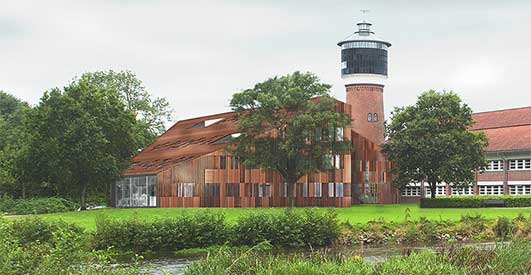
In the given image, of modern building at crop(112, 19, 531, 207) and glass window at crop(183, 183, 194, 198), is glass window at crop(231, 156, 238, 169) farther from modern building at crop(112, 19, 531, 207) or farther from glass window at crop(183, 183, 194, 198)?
glass window at crop(183, 183, 194, 198)

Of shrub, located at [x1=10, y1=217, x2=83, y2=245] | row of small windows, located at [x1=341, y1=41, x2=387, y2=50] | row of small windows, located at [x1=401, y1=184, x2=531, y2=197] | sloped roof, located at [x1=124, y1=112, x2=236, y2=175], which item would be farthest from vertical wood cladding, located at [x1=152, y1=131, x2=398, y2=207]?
shrub, located at [x1=10, y1=217, x2=83, y2=245]

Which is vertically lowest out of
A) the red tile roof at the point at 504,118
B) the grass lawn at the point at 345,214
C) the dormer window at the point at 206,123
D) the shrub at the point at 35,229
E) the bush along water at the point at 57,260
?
the grass lawn at the point at 345,214

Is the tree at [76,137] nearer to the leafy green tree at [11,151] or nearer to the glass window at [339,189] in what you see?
the leafy green tree at [11,151]

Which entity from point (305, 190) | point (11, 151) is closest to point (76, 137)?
point (11, 151)

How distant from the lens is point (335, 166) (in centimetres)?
5891

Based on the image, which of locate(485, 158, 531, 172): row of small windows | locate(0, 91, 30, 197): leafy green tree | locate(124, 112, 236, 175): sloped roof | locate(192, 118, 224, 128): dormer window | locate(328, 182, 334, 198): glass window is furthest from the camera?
locate(485, 158, 531, 172): row of small windows

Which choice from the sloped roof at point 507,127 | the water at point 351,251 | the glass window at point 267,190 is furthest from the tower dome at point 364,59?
the water at point 351,251

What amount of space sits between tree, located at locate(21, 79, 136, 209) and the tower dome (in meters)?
31.1

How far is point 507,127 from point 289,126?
3507 centimetres

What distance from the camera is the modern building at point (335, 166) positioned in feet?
184

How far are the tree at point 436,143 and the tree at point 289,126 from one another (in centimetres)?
1090

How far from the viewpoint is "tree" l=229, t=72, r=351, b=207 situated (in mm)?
51562

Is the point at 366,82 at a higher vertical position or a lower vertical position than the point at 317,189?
higher

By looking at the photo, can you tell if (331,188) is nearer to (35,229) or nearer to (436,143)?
(436,143)
